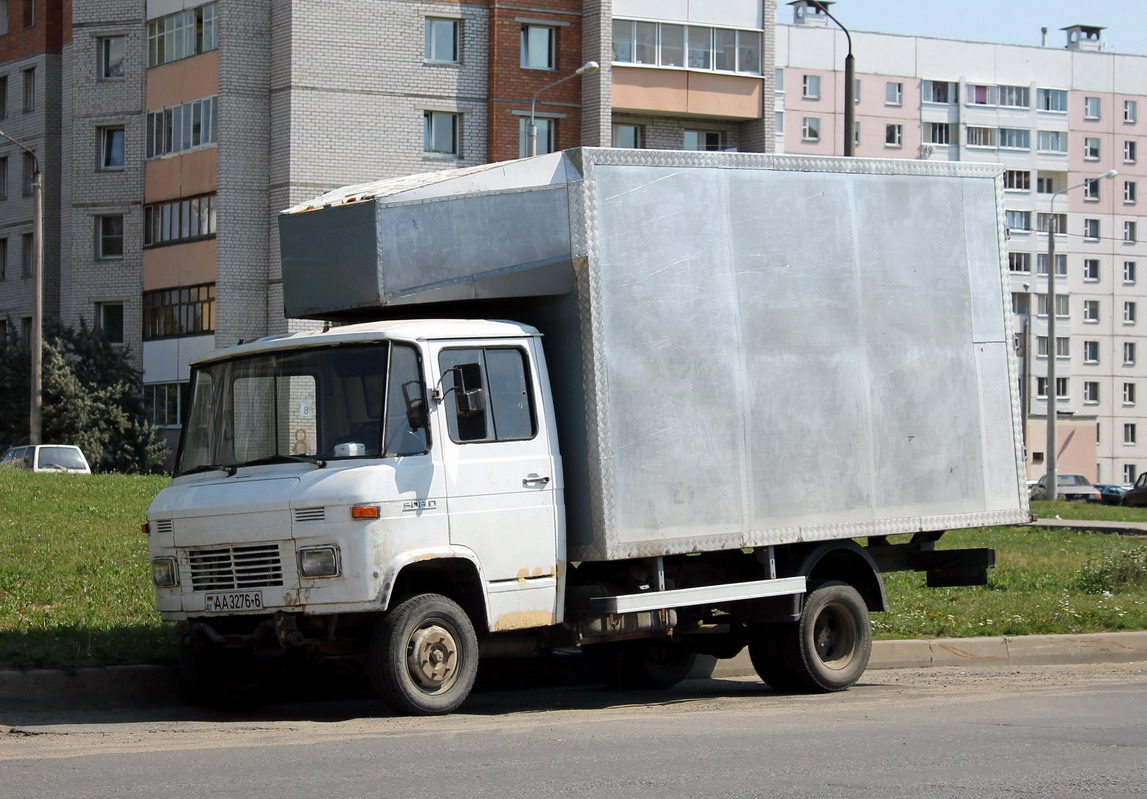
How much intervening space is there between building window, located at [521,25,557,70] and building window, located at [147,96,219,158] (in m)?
9.76

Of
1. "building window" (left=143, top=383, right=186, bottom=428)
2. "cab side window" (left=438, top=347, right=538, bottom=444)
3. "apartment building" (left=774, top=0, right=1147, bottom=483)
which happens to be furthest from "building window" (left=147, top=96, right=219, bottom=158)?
"cab side window" (left=438, top=347, right=538, bottom=444)

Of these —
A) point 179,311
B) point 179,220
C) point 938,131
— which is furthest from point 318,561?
point 938,131

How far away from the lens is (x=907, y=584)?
639 inches

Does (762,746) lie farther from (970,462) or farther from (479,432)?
(970,462)

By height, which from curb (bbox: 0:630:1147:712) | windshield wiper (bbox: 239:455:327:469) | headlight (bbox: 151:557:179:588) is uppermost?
windshield wiper (bbox: 239:455:327:469)

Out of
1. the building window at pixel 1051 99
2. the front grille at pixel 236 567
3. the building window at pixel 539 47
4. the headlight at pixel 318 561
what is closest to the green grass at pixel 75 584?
the front grille at pixel 236 567

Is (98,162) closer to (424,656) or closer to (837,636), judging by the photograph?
(837,636)

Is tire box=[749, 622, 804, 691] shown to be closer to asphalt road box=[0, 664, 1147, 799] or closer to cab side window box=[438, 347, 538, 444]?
asphalt road box=[0, 664, 1147, 799]

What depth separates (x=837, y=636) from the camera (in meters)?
11.6

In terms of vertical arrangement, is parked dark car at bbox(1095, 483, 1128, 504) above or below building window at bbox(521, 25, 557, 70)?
below

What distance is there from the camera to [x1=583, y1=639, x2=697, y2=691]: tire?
1173cm

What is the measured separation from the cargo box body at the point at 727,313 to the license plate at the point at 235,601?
188cm

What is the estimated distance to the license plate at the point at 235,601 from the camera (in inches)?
372

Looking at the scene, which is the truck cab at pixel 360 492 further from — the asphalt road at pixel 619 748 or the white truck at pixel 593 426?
the asphalt road at pixel 619 748
